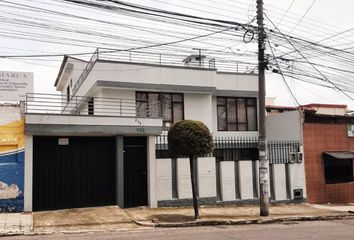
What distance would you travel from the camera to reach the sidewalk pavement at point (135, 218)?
549 inches

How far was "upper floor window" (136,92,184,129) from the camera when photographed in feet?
75.2

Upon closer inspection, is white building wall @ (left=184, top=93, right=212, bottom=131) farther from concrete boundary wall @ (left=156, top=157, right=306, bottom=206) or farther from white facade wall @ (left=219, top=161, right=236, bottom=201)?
white facade wall @ (left=219, top=161, right=236, bottom=201)

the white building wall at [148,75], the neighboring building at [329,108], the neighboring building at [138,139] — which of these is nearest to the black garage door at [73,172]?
the neighboring building at [138,139]

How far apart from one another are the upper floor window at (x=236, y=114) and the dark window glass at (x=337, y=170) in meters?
5.14

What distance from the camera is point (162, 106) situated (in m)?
23.4

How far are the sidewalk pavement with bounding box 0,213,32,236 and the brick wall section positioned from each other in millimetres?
12960

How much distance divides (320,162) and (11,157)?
14.1m

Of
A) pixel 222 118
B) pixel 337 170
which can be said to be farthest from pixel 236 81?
pixel 337 170

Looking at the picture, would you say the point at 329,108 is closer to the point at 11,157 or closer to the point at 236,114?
the point at 236,114

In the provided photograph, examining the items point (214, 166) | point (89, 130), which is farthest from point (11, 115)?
point (214, 166)

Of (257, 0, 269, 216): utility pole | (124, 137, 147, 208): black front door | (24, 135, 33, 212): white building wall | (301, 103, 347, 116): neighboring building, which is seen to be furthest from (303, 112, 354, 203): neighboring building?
(24, 135, 33, 212): white building wall

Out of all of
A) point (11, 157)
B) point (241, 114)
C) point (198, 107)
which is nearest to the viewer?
point (11, 157)

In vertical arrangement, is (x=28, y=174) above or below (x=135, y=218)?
above

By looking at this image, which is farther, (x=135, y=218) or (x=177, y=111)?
(x=177, y=111)
